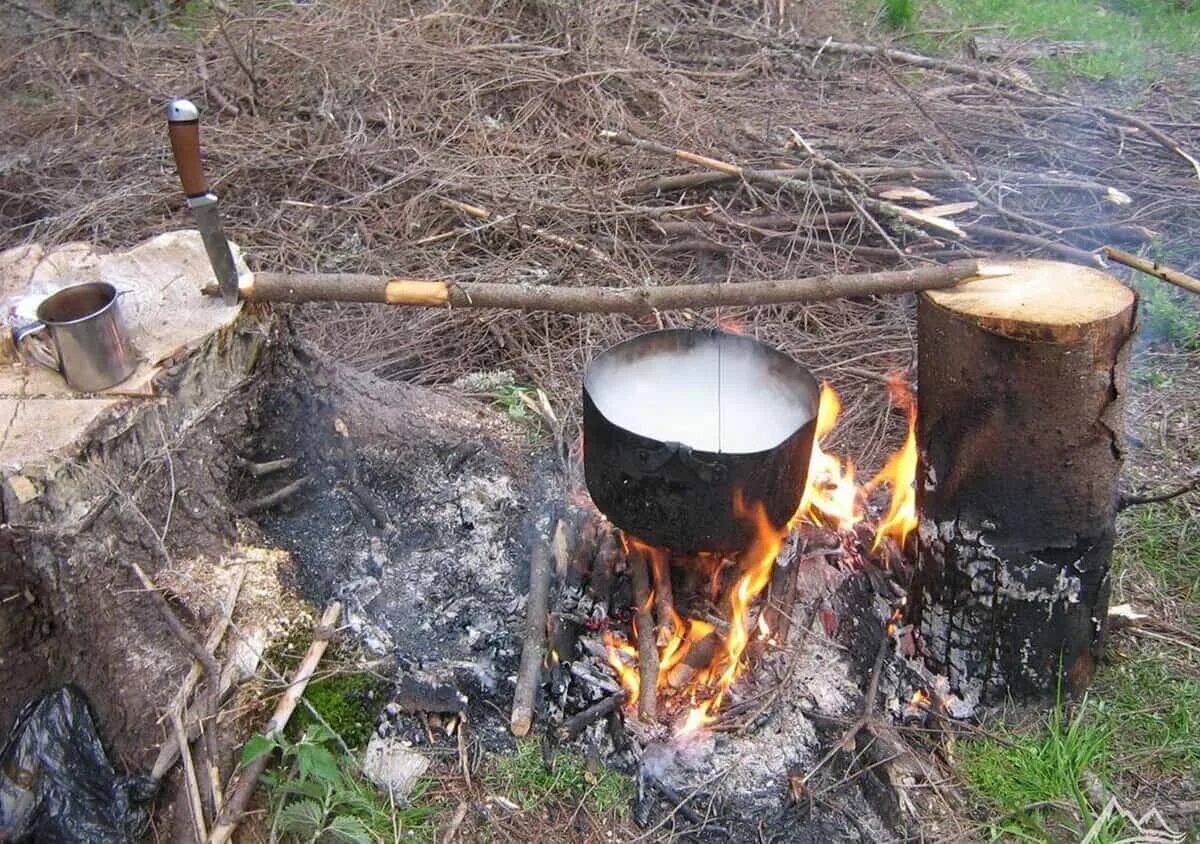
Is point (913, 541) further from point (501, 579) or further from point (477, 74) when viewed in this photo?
point (477, 74)

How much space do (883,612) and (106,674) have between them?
237 centimetres

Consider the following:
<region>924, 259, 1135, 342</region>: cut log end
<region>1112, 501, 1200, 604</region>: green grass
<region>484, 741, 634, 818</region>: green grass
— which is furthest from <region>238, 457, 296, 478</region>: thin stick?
<region>1112, 501, 1200, 604</region>: green grass

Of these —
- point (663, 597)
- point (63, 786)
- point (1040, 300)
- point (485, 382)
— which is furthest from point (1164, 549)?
point (63, 786)

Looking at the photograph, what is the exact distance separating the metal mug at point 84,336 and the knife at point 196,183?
0.31 meters

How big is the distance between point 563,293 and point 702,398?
59 cm

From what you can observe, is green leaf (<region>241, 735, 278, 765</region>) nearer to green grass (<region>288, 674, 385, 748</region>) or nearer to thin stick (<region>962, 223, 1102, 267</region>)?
green grass (<region>288, 674, 385, 748</region>)

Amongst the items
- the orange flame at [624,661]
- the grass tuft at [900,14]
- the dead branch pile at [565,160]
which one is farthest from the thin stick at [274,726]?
the grass tuft at [900,14]

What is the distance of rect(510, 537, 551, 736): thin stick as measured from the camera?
272 centimetres

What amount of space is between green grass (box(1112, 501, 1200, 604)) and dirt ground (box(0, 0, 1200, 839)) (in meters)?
0.02

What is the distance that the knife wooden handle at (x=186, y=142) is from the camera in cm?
253

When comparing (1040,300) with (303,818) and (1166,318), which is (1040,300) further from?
(1166,318)

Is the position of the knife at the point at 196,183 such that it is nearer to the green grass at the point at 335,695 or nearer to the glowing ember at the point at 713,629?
the green grass at the point at 335,695

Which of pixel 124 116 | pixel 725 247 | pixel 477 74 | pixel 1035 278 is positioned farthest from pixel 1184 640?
pixel 124 116

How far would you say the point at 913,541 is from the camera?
3.13 m
